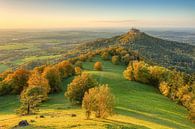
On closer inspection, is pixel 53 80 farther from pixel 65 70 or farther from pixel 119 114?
pixel 119 114

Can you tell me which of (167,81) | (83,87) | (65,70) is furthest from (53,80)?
(167,81)

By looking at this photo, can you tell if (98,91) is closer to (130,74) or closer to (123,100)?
(123,100)

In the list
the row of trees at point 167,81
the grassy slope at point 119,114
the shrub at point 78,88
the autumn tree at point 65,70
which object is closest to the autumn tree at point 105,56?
the row of trees at point 167,81

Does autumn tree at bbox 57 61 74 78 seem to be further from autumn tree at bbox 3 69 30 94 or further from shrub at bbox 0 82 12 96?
shrub at bbox 0 82 12 96

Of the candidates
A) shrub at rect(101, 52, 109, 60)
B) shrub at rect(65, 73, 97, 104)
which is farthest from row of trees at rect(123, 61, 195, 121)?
shrub at rect(101, 52, 109, 60)

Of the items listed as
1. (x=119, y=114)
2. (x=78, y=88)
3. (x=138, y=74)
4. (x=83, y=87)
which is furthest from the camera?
(x=138, y=74)

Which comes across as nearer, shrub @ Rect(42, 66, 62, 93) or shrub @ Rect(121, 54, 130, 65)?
shrub @ Rect(42, 66, 62, 93)
